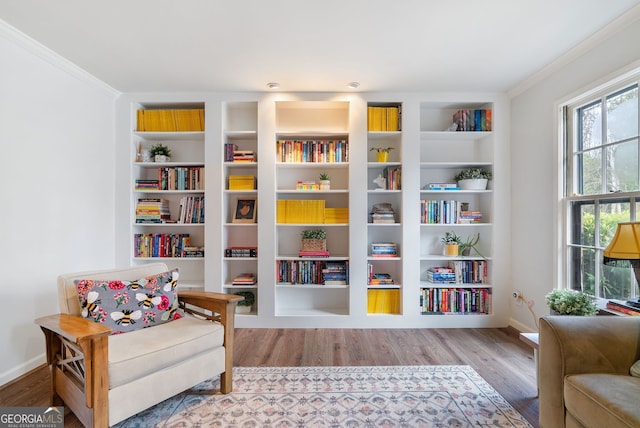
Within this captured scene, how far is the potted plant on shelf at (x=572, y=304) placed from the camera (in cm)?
187

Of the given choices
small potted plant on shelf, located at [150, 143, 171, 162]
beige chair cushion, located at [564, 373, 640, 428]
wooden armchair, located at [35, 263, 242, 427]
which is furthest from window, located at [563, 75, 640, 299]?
small potted plant on shelf, located at [150, 143, 171, 162]

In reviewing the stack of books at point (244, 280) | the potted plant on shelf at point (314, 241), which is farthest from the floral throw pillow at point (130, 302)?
the potted plant on shelf at point (314, 241)

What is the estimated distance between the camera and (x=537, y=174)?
2793mm

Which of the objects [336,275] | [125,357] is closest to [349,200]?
[336,275]

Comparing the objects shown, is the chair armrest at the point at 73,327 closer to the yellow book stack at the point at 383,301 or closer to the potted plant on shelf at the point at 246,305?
the potted plant on shelf at the point at 246,305

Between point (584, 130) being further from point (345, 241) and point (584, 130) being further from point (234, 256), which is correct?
point (234, 256)

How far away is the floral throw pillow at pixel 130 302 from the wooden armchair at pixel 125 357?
43 millimetres

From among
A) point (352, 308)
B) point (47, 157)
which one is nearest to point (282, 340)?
point (352, 308)

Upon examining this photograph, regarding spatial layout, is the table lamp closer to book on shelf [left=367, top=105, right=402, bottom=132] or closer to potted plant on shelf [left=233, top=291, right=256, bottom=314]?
book on shelf [left=367, top=105, right=402, bottom=132]

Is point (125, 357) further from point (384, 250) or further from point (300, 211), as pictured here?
point (384, 250)

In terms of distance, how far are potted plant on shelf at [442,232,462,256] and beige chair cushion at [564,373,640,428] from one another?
1.89m

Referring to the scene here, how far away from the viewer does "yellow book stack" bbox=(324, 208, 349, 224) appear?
321 centimetres

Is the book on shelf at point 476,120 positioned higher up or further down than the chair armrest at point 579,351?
higher up

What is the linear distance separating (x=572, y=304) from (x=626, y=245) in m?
0.51
